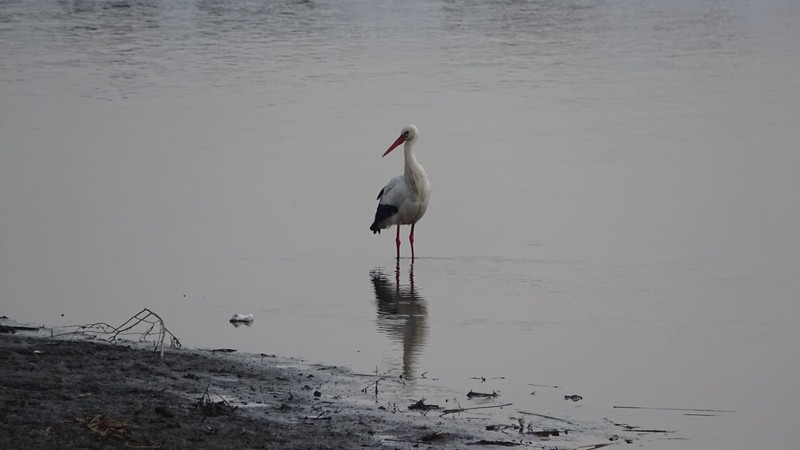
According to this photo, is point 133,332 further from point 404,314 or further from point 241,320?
point 404,314

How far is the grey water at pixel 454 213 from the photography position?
9.70 metres

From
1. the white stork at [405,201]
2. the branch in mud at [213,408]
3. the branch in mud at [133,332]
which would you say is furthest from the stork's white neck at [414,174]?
the branch in mud at [213,408]

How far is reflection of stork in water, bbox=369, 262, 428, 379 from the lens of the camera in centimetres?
987

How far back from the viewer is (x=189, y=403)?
24.3 feet

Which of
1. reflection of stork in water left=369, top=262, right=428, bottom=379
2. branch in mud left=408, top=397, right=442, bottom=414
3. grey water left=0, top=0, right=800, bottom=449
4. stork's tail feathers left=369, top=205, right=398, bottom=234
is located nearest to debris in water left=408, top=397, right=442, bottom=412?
branch in mud left=408, top=397, right=442, bottom=414

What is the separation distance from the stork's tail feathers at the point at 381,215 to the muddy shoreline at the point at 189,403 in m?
4.67

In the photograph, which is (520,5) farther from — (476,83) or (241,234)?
(241,234)

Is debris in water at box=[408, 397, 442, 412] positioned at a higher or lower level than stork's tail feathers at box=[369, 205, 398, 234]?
higher

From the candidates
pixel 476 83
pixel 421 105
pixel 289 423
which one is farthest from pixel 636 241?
pixel 476 83

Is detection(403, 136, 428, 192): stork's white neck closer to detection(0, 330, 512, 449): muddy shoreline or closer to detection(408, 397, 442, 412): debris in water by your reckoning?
detection(0, 330, 512, 449): muddy shoreline

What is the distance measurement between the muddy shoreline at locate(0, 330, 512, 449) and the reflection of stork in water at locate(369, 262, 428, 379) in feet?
3.11

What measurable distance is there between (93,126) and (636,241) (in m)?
9.20

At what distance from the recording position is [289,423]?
24.1 ft

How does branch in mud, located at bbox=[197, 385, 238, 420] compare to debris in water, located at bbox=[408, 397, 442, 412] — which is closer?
branch in mud, located at bbox=[197, 385, 238, 420]
